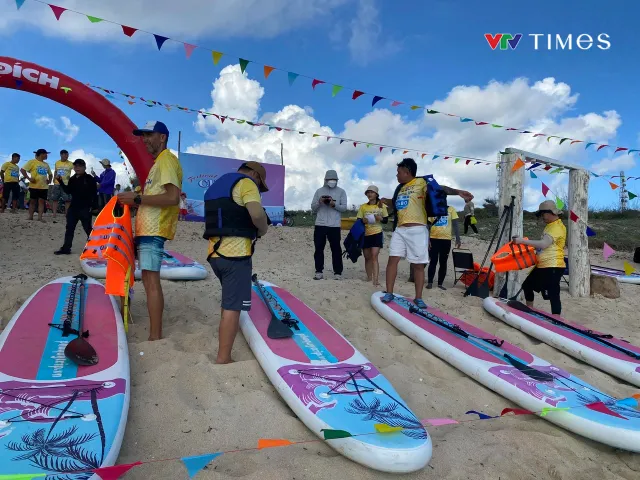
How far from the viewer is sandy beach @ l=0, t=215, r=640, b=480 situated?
2281mm

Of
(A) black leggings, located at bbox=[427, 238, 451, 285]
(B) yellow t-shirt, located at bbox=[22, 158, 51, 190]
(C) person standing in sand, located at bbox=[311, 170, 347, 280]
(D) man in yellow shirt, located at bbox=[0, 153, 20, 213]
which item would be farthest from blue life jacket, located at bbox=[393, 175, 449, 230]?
(D) man in yellow shirt, located at bbox=[0, 153, 20, 213]

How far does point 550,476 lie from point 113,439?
2.23 metres

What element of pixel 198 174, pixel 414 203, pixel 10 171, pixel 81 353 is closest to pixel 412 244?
pixel 414 203

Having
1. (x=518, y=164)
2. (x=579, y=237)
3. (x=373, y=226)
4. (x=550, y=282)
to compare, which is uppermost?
(x=518, y=164)

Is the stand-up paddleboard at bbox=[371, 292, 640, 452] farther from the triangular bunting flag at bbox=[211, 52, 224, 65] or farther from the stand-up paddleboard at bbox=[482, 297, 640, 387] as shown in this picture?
the triangular bunting flag at bbox=[211, 52, 224, 65]

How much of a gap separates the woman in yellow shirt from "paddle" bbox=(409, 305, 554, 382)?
183 centimetres

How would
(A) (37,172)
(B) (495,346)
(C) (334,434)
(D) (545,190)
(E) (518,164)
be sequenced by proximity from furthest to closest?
(A) (37,172) → (D) (545,190) → (E) (518,164) → (B) (495,346) → (C) (334,434)

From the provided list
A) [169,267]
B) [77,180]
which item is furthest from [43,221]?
[169,267]

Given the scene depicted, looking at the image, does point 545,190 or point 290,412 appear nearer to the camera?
point 290,412

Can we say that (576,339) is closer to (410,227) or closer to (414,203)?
(410,227)

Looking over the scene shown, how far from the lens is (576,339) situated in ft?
14.8

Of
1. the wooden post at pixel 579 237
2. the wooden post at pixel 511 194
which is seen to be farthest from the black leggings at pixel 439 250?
the wooden post at pixel 579 237

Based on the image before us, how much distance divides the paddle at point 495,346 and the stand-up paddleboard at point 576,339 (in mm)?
897

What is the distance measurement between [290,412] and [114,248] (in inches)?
75.7
